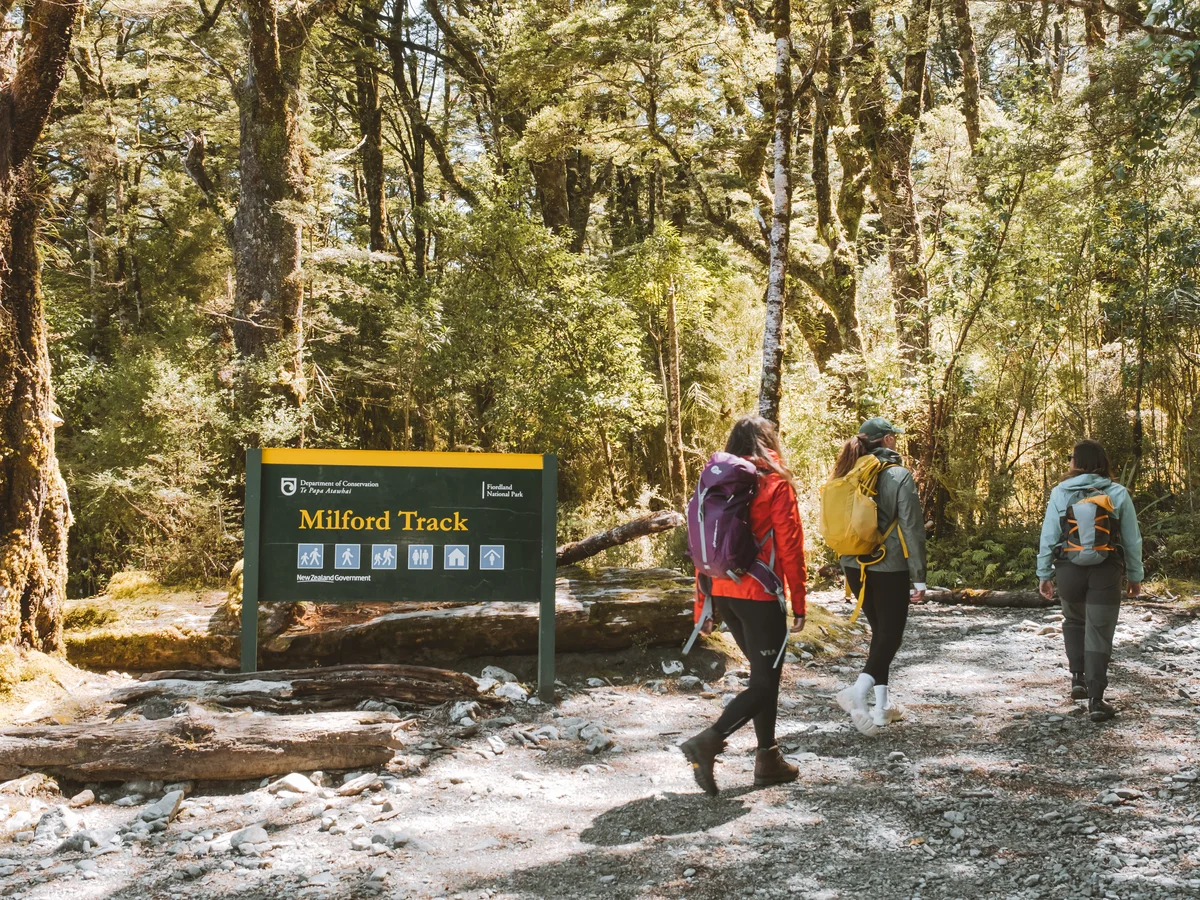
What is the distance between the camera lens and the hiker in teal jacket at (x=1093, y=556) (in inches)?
219

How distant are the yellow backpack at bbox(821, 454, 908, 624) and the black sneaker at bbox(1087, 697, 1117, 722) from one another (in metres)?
1.75

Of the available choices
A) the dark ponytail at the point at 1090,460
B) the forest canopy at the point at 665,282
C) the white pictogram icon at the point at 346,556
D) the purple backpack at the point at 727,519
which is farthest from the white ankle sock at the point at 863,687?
the forest canopy at the point at 665,282

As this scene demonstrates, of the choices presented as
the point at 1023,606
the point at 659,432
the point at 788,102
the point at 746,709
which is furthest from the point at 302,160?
the point at 1023,606

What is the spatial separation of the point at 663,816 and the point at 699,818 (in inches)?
6.9

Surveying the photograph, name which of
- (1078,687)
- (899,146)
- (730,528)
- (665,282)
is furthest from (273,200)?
(1078,687)

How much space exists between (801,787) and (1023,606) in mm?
7340

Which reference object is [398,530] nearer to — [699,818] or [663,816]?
[663,816]

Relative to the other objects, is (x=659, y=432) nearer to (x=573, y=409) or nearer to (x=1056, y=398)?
(x=573, y=409)

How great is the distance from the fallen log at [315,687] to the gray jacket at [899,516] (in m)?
2.93

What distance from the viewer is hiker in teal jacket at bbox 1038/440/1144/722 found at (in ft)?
18.3

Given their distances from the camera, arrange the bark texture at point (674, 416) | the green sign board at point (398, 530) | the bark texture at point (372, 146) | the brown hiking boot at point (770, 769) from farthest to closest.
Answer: the bark texture at point (372, 146) < the bark texture at point (674, 416) < the green sign board at point (398, 530) < the brown hiking boot at point (770, 769)

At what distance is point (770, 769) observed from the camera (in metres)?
4.64

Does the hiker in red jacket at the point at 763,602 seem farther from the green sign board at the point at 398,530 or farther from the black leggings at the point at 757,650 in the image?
the green sign board at the point at 398,530

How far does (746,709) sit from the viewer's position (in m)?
4.49
